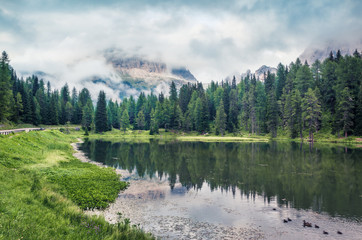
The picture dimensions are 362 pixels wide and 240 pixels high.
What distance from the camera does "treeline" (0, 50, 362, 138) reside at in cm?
8669

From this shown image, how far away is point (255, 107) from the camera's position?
408 feet

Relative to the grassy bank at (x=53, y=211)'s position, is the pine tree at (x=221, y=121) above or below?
above

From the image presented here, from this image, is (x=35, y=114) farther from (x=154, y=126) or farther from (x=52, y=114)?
(x=154, y=126)

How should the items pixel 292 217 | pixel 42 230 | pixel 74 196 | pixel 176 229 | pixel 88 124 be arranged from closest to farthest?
pixel 42 230 → pixel 176 229 → pixel 292 217 → pixel 74 196 → pixel 88 124

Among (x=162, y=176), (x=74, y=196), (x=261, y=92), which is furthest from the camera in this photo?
(x=261, y=92)

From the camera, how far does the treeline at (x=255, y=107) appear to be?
284ft

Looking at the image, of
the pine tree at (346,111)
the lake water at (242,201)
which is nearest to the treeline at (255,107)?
the pine tree at (346,111)

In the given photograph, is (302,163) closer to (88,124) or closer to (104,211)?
(104,211)

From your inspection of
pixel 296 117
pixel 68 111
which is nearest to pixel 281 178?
pixel 296 117

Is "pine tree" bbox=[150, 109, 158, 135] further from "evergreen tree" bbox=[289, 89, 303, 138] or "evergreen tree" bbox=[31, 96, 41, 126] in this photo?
"evergreen tree" bbox=[289, 89, 303, 138]

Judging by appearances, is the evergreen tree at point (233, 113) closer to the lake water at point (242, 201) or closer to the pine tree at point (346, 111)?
the pine tree at point (346, 111)

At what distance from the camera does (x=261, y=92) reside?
12962cm

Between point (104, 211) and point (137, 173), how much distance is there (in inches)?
639

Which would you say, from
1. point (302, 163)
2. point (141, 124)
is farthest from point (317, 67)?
point (141, 124)
